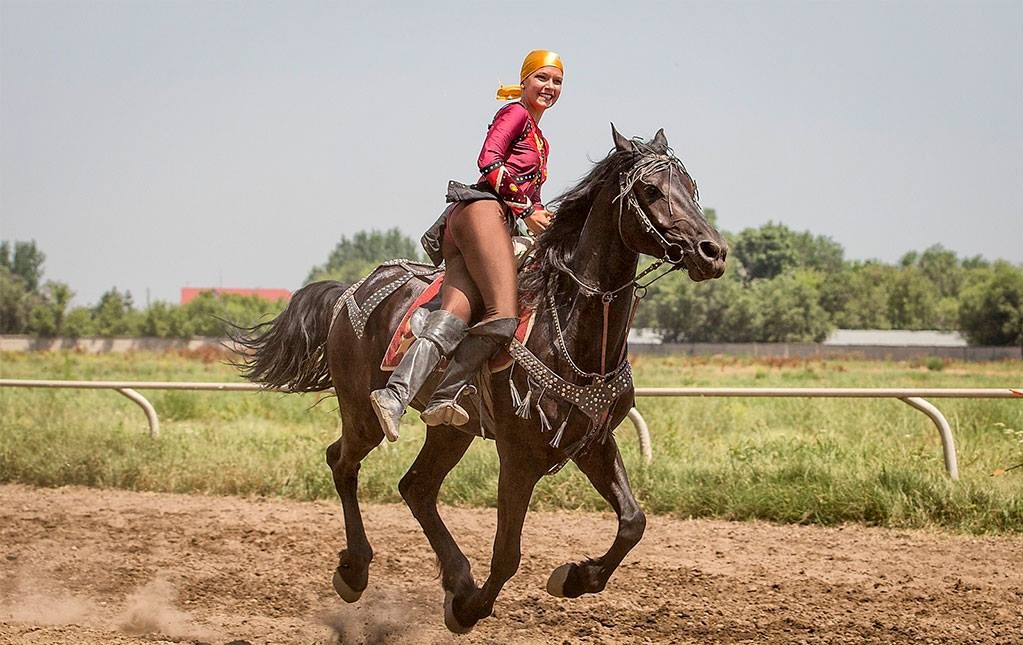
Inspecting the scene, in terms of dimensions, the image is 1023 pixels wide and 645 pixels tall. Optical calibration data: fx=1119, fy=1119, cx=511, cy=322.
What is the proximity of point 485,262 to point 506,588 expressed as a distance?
272cm

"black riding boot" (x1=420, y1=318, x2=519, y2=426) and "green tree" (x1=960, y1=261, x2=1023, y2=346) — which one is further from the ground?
"green tree" (x1=960, y1=261, x2=1023, y2=346)

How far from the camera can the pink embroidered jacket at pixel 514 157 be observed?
18.1ft

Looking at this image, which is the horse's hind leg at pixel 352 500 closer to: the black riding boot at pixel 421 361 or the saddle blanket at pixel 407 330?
the saddle blanket at pixel 407 330

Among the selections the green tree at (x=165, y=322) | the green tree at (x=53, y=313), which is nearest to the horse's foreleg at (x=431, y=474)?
the green tree at (x=165, y=322)

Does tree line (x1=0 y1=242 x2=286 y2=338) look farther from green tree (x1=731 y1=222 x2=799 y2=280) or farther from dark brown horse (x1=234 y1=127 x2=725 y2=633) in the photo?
dark brown horse (x1=234 y1=127 x2=725 y2=633)

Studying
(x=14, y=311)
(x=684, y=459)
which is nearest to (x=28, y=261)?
(x=14, y=311)

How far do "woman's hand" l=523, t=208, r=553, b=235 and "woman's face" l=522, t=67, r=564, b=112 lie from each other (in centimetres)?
52

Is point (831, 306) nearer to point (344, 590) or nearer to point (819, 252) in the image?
point (819, 252)

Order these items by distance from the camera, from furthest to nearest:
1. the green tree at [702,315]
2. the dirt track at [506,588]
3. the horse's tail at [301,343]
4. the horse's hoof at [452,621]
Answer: the green tree at [702,315] < the horse's tail at [301,343] < the dirt track at [506,588] < the horse's hoof at [452,621]

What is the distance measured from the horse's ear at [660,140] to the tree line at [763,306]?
38978mm

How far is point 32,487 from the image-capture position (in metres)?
11.7

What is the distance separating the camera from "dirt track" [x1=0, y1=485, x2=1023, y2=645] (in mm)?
6238

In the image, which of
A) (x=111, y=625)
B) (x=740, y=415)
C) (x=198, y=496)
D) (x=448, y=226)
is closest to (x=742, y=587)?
(x=448, y=226)

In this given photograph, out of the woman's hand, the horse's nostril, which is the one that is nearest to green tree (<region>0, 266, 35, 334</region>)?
the woman's hand
